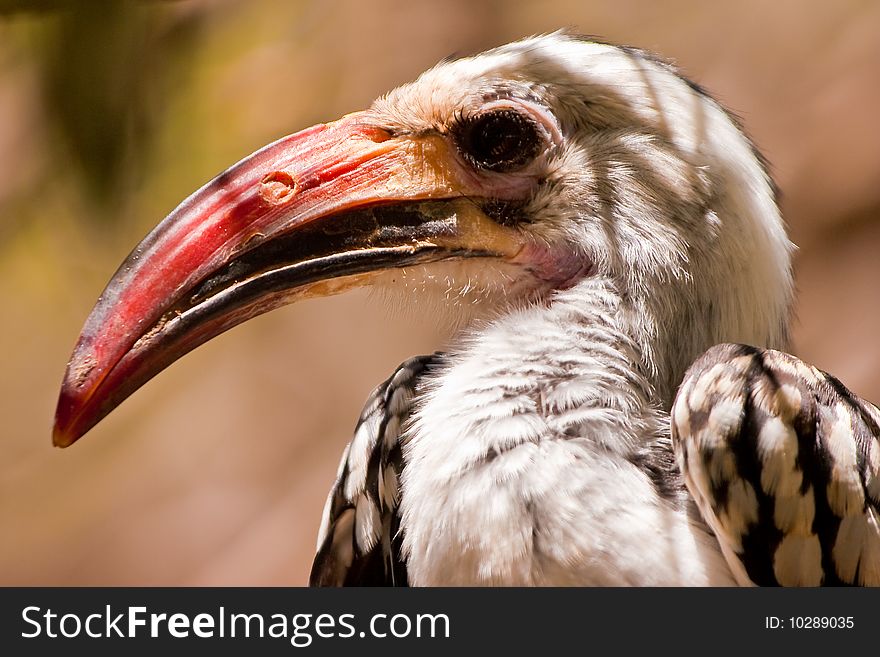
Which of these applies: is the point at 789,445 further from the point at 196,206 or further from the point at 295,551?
the point at 295,551

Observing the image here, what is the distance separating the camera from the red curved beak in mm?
1659

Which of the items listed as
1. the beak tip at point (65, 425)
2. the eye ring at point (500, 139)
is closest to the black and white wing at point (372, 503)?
the eye ring at point (500, 139)

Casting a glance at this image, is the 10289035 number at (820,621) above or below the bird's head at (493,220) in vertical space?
below

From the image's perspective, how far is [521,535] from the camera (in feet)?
4.90

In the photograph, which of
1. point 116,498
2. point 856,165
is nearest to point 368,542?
point 116,498

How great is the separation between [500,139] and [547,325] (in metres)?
0.36

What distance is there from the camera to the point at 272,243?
5.75ft

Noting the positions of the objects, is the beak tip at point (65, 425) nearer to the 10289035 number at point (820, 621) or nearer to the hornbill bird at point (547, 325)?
the hornbill bird at point (547, 325)

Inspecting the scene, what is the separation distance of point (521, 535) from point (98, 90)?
2.71ft

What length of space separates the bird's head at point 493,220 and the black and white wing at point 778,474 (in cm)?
20

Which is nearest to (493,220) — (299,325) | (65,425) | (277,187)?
(277,187)

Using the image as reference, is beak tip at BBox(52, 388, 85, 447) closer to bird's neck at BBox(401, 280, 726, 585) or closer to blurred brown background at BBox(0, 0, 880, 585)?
bird's neck at BBox(401, 280, 726, 585)

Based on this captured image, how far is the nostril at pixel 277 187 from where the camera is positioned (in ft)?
5.76

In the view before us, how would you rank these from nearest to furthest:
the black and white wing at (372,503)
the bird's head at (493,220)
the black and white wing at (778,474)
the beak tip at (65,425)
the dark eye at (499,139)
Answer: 1. the black and white wing at (778,474)
2. the beak tip at (65,425)
3. the bird's head at (493,220)
4. the dark eye at (499,139)
5. the black and white wing at (372,503)
